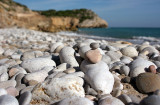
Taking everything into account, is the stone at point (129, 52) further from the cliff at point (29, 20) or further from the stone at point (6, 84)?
the cliff at point (29, 20)

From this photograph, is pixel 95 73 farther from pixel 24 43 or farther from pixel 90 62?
pixel 24 43

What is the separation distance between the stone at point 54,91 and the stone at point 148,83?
73 centimetres

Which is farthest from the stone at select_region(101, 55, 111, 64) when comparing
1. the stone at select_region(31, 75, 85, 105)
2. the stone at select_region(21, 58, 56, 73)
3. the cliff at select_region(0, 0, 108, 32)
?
the cliff at select_region(0, 0, 108, 32)

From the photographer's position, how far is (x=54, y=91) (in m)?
1.72

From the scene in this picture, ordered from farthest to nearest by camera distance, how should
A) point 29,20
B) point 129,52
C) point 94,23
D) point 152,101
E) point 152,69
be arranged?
point 94,23 → point 29,20 → point 129,52 → point 152,69 → point 152,101

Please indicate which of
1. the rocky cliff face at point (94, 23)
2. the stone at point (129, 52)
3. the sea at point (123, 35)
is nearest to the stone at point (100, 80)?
the stone at point (129, 52)

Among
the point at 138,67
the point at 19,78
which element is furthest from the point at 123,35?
the point at 19,78

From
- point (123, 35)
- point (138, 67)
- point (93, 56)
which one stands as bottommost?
point (123, 35)

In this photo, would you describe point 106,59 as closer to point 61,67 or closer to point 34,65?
point 61,67

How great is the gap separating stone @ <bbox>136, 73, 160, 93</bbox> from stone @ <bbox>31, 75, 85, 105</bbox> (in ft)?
2.41

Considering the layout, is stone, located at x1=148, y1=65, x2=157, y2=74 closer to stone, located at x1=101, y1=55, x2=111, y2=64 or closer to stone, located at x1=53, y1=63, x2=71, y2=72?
stone, located at x1=101, y1=55, x2=111, y2=64

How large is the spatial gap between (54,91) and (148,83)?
1.09 metres

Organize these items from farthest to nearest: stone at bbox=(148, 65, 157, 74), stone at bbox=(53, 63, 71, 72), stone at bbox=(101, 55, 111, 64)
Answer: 1. stone at bbox=(101, 55, 111, 64)
2. stone at bbox=(53, 63, 71, 72)
3. stone at bbox=(148, 65, 157, 74)

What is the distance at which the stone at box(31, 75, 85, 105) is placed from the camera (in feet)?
5.62
